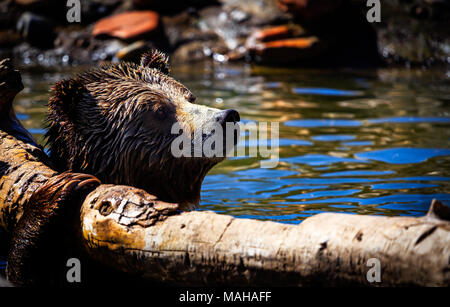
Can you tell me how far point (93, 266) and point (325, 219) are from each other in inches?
55.1

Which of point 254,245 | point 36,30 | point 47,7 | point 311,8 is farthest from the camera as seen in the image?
point 47,7

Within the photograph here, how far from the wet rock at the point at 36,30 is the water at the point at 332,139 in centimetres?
261

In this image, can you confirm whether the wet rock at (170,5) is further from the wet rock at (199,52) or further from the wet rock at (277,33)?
the wet rock at (277,33)

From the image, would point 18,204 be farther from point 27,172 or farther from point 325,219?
point 325,219

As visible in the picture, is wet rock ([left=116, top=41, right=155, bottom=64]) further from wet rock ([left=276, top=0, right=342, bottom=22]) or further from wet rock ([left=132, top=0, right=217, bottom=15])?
wet rock ([left=276, top=0, right=342, bottom=22])

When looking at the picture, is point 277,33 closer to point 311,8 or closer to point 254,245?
point 311,8

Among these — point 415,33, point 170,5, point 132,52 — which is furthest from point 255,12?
point 415,33

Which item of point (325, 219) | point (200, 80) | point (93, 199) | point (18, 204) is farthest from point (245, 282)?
point (200, 80)

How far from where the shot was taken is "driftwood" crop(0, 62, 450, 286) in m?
2.32

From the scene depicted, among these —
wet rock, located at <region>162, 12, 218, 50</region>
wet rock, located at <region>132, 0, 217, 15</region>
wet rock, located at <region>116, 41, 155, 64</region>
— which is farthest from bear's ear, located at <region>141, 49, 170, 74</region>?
wet rock, located at <region>132, 0, 217, 15</region>

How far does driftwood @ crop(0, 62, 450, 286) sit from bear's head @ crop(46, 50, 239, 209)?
1.99 feet

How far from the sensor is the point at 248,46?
1380cm

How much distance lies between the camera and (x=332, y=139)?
746 cm

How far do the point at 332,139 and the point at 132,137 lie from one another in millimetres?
4039
